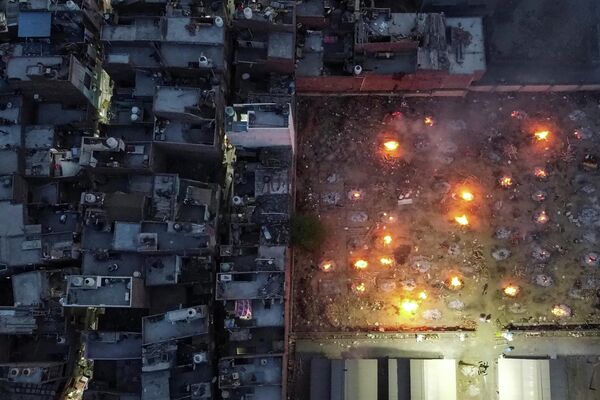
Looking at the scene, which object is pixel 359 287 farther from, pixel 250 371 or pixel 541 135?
pixel 541 135

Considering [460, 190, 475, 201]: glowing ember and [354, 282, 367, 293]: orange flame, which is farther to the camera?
[460, 190, 475, 201]: glowing ember

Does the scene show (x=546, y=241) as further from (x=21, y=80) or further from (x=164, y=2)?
(x=21, y=80)

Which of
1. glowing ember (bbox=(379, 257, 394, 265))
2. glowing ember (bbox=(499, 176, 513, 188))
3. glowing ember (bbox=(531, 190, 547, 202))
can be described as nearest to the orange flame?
glowing ember (bbox=(379, 257, 394, 265))

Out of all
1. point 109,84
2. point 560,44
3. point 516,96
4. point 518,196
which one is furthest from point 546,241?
point 109,84

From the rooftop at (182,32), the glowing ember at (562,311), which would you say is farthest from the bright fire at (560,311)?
the rooftop at (182,32)

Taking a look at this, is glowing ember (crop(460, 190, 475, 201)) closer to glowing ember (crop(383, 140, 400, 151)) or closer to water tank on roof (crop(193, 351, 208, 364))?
glowing ember (crop(383, 140, 400, 151))

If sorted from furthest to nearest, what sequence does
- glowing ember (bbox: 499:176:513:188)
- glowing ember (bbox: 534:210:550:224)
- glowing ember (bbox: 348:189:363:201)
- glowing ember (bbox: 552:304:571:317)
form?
glowing ember (bbox: 348:189:363:201) → glowing ember (bbox: 499:176:513:188) → glowing ember (bbox: 534:210:550:224) → glowing ember (bbox: 552:304:571:317)

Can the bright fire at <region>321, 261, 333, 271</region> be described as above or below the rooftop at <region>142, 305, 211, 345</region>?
above
